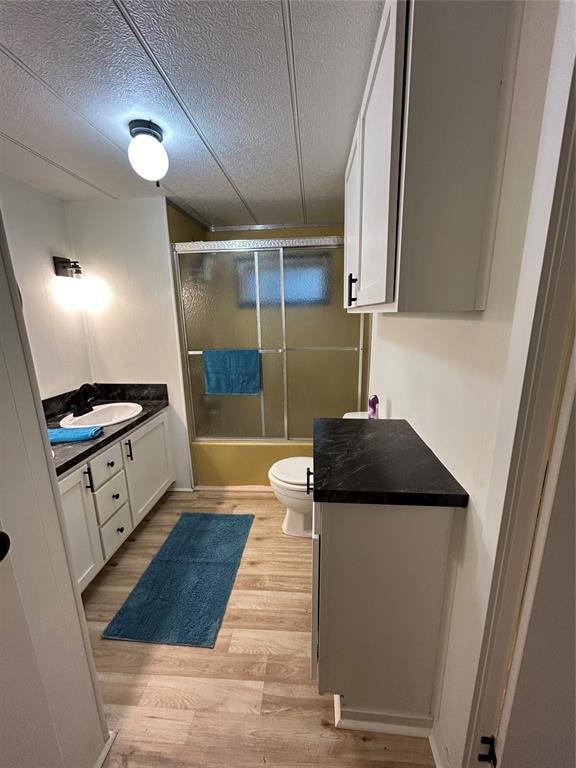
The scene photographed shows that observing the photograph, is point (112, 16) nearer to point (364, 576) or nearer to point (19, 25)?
point (19, 25)

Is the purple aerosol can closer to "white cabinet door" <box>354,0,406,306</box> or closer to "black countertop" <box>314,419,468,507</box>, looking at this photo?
"black countertop" <box>314,419,468,507</box>

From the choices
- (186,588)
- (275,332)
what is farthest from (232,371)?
(186,588)

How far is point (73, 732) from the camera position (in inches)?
35.8

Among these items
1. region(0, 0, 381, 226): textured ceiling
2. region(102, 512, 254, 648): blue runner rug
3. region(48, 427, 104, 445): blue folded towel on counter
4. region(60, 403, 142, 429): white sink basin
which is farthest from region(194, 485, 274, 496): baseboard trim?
region(0, 0, 381, 226): textured ceiling

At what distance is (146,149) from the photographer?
4.22ft

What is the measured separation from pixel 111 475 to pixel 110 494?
107 millimetres

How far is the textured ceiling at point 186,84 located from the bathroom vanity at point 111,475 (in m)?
1.44

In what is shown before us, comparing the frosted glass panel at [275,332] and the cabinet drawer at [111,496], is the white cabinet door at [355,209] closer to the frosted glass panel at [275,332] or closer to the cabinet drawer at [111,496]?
the frosted glass panel at [275,332]

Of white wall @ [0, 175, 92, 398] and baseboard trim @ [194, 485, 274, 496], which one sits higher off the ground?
white wall @ [0, 175, 92, 398]

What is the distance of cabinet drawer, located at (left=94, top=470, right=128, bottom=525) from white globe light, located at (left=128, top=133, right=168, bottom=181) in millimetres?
1599

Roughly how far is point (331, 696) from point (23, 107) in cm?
255

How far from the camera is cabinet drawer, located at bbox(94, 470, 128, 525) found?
1.70 meters

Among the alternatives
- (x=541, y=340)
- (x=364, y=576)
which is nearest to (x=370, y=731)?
(x=364, y=576)

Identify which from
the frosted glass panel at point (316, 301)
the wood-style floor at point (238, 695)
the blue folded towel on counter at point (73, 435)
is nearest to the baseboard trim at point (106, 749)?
the wood-style floor at point (238, 695)
